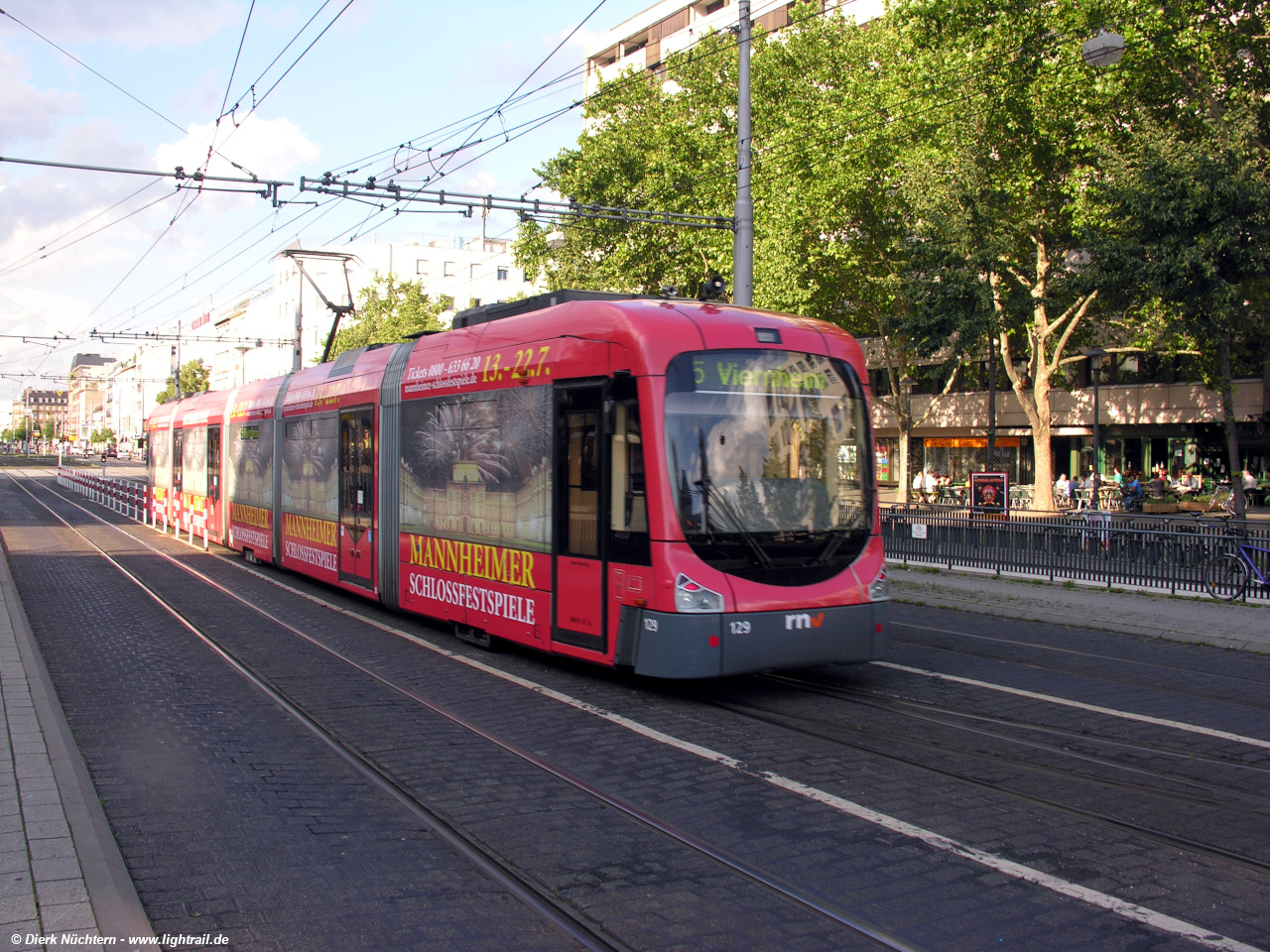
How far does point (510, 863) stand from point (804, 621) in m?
3.87

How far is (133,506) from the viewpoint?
111 feet

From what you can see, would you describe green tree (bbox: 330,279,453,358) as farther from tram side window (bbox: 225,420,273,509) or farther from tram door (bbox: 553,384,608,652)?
tram door (bbox: 553,384,608,652)

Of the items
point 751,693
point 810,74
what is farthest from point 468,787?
point 810,74

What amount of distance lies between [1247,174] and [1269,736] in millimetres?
18846

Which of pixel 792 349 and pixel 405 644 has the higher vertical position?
pixel 792 349

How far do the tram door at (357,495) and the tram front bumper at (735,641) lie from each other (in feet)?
19.0

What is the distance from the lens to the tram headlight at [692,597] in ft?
25.4

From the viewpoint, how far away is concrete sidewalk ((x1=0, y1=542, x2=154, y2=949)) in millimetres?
3846

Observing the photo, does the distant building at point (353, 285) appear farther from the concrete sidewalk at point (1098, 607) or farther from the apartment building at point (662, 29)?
the concrete sidewalk at point (1098, 607)

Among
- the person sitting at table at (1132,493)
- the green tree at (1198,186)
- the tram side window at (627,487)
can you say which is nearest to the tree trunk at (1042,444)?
the person sitting at table at (1132,493)

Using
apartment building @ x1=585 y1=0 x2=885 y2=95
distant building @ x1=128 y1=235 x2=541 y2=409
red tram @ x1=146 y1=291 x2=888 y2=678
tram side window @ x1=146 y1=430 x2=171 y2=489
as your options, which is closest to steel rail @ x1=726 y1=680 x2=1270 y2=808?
red tram @ x1=146 y1=291 x2=888 y2=678

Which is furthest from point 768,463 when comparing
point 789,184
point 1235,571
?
point 789,184

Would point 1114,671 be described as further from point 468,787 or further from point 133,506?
point 133,506

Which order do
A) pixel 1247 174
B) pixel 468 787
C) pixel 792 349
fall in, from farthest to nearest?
pixel 1247 174, pixel 792 349, pixel 468 787
